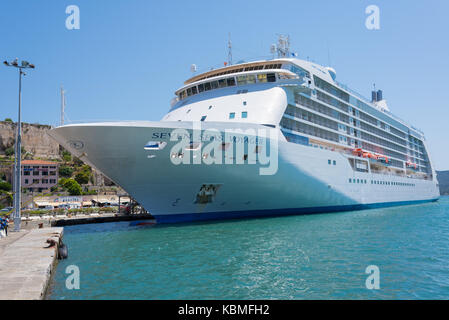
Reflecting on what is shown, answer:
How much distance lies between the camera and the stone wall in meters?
110

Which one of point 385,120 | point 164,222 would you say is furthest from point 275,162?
point 385,120

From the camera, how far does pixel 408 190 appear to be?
48.2 metres

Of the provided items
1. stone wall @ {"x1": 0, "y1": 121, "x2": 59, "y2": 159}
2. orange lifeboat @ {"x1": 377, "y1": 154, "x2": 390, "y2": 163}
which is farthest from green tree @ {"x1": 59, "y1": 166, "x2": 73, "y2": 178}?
orange lifeboat @ {"x1": 377, "y1": 154, "x2": 390, "y2": 163}

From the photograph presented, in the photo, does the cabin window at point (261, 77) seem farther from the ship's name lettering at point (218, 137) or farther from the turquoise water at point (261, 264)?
the turquoise water at point (261, 264)

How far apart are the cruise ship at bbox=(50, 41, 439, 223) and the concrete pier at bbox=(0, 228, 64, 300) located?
622cm

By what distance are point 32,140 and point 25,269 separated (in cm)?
11943

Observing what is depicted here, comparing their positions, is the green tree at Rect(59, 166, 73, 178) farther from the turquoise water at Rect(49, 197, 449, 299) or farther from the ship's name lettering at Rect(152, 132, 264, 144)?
the ship's name lettering at Rect(152, 132, 264, 144)

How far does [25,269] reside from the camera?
9836 millimetres

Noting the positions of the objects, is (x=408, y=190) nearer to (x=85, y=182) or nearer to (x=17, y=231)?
(x=17, y=231)

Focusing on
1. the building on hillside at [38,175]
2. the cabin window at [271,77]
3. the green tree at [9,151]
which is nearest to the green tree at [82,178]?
the building on hillside at [38,175]

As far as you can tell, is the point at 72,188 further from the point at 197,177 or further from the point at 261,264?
the point at 261,264

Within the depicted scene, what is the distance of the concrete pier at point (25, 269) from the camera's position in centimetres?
760

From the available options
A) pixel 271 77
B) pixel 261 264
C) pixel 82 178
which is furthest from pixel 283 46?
pixel 82 178

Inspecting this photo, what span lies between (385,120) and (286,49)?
21.6 metres
